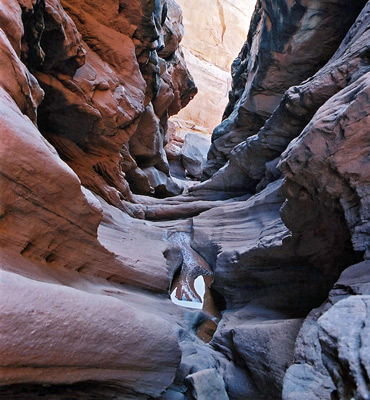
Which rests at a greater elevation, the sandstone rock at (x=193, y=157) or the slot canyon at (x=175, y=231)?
the sandstone rock at (x=193, y=157)

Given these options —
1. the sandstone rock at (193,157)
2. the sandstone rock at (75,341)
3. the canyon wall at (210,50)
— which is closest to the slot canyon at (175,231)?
the sandstone rock at (75,341)

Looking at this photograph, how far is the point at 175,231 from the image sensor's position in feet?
35.2

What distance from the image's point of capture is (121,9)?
923 cm

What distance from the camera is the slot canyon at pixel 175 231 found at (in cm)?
265

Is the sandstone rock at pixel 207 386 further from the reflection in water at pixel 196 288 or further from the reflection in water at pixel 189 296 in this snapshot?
the reflection in water at pixel 189 296

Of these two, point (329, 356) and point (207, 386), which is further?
point (207, 386)

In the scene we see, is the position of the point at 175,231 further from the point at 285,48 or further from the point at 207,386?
the point at 285,48

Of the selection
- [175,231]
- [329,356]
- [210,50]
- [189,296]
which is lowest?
[329,356]

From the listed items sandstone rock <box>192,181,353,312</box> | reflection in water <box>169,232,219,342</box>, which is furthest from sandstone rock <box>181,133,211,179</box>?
reflection in water <box>169,232,219,342</box>

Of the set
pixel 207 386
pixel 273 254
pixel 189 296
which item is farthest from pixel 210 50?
pixel 207 386

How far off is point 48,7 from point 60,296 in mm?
6199

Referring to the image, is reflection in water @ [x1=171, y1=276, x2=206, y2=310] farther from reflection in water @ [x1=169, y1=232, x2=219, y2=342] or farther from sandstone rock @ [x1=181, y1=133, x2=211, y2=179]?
sandstone rock @ [x1=181, y1=133, x2=211, y2=179]

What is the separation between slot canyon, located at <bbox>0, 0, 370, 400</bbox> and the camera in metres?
2.65

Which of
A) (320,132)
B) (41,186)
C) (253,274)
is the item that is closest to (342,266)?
(320,132)
